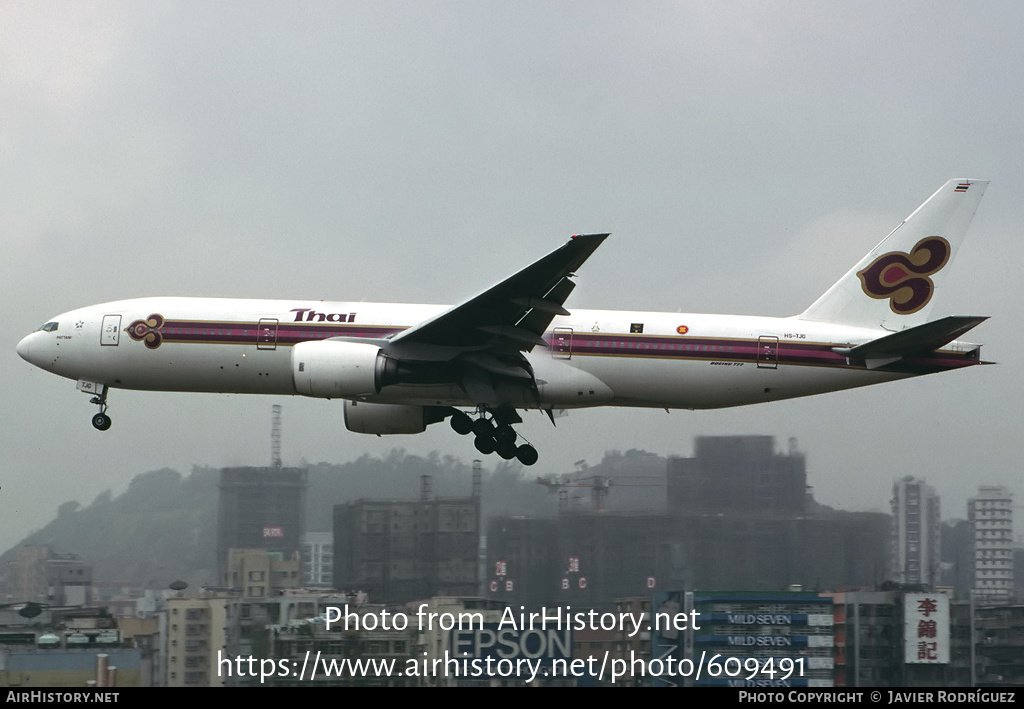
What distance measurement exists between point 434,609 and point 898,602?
15620 millimetres

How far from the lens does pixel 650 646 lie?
3547 centimetres

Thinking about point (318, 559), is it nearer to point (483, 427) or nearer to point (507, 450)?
point (483, 427)

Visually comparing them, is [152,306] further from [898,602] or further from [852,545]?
[898,602]

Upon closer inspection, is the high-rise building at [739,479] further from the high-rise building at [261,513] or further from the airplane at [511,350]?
the high-rise building at [261,513]

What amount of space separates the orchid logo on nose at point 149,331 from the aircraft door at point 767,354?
14.4 meters

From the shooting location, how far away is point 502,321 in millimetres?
28672

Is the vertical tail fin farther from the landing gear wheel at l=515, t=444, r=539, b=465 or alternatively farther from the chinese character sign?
the chinese character sign

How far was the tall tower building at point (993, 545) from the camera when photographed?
42094 millimetres

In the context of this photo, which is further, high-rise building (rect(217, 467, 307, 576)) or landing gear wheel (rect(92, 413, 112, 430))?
high-rise building (rect(217, 467, 307, 576))

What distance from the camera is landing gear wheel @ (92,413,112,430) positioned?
1275 inches

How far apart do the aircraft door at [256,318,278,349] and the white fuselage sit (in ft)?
0.08

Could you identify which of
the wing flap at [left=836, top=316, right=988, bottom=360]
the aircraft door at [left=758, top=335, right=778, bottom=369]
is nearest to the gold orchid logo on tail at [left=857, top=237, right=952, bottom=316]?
the wing flap at [left=836, top=316, right=988, bottom=360]

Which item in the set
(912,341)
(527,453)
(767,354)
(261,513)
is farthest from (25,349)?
(912,341)

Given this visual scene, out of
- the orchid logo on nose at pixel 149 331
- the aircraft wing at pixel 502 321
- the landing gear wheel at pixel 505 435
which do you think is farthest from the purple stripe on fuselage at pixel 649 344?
the landing gear wheel at pixel 505 435
